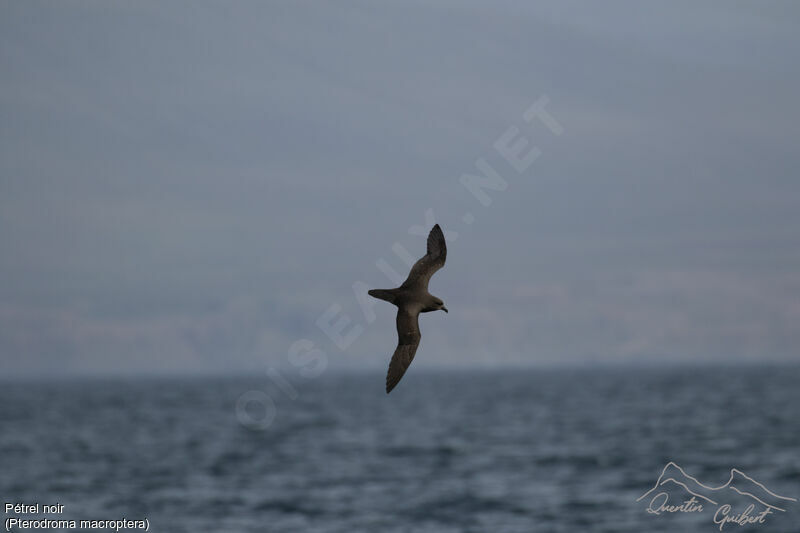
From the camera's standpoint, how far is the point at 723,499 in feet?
252

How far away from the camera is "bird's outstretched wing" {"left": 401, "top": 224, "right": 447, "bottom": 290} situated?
7734 mm

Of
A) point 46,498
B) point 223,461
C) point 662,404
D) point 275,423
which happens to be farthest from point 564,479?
point 662,404

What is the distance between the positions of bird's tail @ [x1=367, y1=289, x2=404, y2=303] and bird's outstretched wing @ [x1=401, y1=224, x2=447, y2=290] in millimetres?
136

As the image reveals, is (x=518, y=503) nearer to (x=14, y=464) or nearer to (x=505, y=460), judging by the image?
(x=505, y=460)

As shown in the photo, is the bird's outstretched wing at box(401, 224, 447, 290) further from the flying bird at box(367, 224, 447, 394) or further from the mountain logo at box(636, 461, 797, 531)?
the mountain logo at box(636, 461, 797, 531)

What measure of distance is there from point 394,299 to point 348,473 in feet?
292

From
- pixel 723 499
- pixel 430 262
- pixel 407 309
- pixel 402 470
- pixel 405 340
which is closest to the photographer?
pixel 407 309

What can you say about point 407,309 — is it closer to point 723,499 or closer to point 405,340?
point 405,340

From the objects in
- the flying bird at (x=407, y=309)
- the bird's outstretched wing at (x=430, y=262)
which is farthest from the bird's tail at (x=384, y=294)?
the bird's outstretched wing at (x=430, y=262)

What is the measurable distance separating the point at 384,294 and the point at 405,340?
0.46 meters

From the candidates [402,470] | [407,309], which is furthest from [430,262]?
[402,470]

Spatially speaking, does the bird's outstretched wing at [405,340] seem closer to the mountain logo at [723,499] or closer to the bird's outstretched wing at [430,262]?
the bird's outstretched wing at [430,262]

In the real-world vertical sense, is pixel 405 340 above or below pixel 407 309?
below

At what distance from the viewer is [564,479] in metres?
87.4
